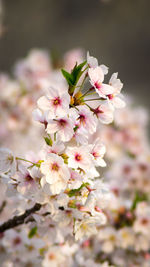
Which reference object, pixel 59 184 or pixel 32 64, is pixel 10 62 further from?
pixel 59 184

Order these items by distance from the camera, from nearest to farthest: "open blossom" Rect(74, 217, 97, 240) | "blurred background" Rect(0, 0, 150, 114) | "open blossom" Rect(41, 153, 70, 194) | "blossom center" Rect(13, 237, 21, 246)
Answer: "open blossom" Rect(41, 153, 70, 194) < "open blossom" Rect(74, 217, 97, 240) < "blossom center" Rect(13, 237, 21, 246) < "blurred background" Rect(0, 0, 150, 114)

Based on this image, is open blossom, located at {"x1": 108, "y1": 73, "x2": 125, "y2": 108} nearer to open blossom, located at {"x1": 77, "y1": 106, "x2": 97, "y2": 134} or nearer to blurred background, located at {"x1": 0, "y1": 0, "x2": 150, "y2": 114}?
open blossom, located at {"x1": 77, "y1": 106, "x2": 97, "y2": 134}

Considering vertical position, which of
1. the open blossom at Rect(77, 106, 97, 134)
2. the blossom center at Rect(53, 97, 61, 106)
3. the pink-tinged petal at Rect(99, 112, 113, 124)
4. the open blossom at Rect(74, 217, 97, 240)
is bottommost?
the open blossom at Rect(74, 217, 97, 240)

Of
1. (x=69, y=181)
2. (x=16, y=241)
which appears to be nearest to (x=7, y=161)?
(x=69, y=181)

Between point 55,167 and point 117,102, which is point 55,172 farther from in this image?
point 117,102

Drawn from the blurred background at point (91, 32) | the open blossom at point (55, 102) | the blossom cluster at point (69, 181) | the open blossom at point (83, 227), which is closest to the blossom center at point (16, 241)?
the blossom cluster at point (69, 181)

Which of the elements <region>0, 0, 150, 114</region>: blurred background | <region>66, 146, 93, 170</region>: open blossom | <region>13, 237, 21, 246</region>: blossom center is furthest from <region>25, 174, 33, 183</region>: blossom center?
<region>0, 0, 150, 114</region>: blurred background

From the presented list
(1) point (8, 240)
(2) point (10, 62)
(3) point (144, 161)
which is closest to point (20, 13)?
(2) point (10, 62)
